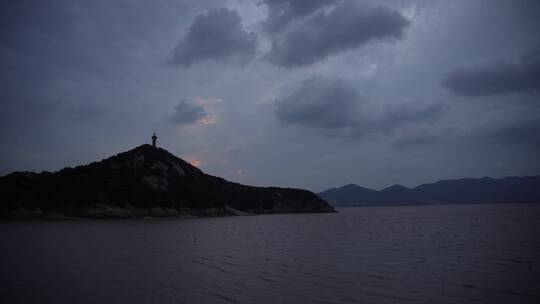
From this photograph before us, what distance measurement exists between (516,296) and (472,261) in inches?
345

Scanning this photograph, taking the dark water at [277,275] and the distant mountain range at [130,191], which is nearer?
the dark water at [277,275]

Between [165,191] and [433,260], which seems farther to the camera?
[165,191]

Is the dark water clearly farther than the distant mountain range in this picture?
No

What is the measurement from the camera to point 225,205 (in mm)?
143500

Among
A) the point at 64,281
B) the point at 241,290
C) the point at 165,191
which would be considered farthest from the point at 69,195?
the point at 241,290

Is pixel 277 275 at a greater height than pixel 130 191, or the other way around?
pixel 130 191

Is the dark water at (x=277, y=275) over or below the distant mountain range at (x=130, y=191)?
below

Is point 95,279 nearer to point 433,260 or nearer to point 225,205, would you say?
point 433,260

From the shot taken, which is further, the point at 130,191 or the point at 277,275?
the point at 130,191

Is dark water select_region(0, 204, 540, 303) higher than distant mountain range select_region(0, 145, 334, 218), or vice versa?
distant mountain range select_region(0, 145, 334, 218)

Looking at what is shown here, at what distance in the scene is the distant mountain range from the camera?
97.9 m

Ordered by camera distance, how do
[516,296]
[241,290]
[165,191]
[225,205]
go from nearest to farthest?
[516,296], [241,290], [165,191], [225,205]

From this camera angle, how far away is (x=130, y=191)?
115250 mm

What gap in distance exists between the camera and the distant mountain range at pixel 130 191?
321 ft
